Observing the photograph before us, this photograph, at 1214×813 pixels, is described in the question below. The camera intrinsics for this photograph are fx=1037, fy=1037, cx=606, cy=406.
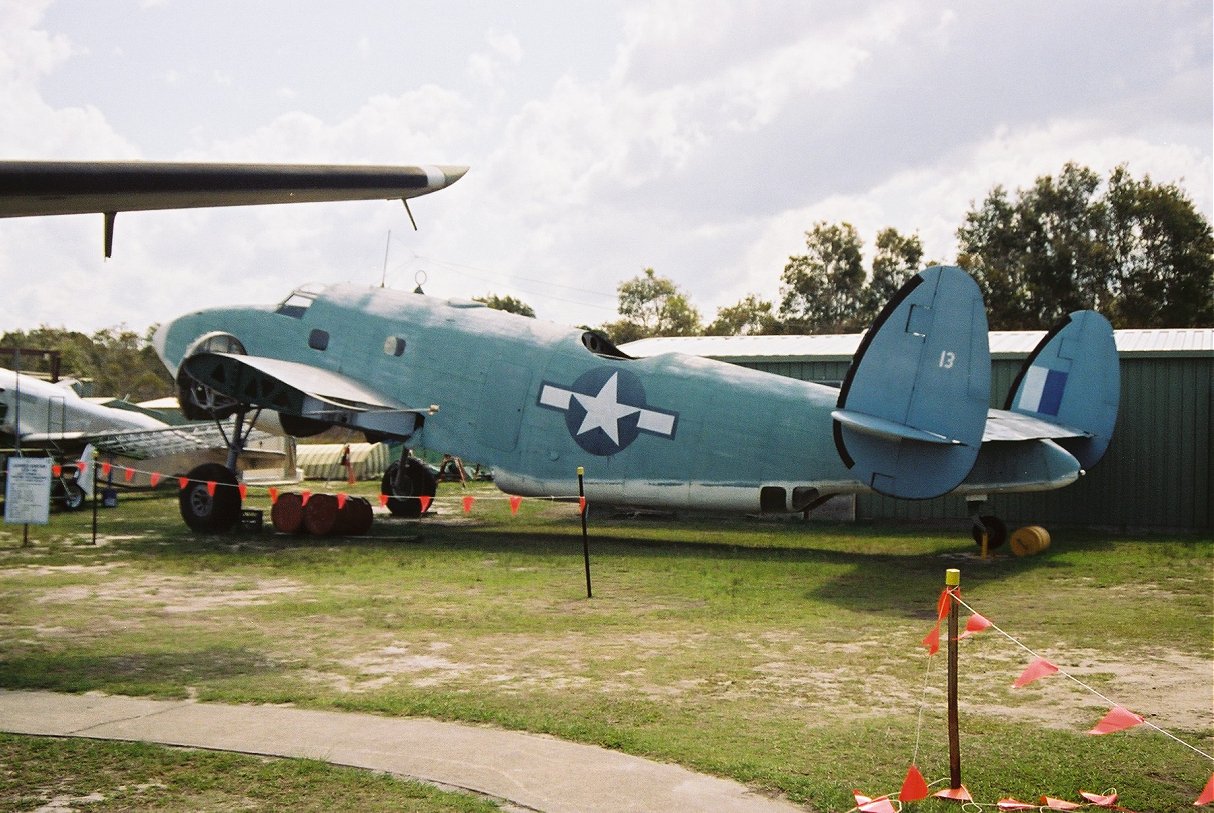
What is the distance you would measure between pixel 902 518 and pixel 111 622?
1766cm

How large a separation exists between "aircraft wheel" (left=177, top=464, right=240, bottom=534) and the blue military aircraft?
0.12ft

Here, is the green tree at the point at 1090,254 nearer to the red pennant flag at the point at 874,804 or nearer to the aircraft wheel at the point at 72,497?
the aircraft wheel at the point at 72,497

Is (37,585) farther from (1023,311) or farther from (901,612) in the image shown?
(1023,311)

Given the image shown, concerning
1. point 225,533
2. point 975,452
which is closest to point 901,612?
point 975,452

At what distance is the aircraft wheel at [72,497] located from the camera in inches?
974

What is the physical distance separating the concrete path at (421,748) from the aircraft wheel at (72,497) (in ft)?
59.2

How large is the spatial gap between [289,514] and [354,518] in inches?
46.8

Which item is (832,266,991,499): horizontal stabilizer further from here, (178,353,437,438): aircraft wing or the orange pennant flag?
the orange pennant flag

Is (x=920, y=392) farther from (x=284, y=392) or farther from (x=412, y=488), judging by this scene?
(x=412, y=488)

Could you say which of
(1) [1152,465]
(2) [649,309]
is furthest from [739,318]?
(1) [1152,465]

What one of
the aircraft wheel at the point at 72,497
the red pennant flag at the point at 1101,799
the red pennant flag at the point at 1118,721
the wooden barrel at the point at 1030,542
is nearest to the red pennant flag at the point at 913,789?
the red pennant flag at the point at 1101,799

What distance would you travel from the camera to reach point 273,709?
8016 mm

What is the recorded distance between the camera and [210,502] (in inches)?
760

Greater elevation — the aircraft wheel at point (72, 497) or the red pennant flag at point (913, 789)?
the red pennant flag at point (913, 789)
